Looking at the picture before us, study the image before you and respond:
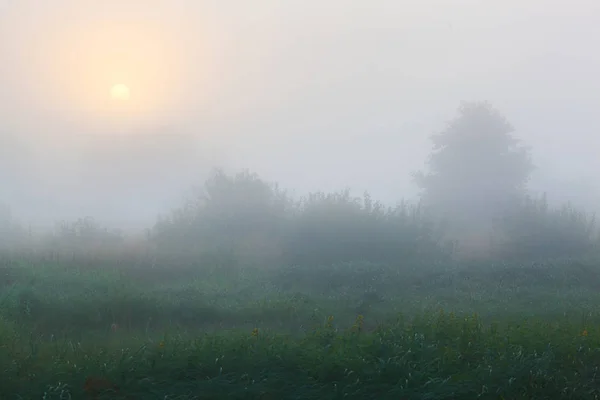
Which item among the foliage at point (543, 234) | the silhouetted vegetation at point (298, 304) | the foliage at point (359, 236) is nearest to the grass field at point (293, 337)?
the silhouetted vegetation at point (298, 304)

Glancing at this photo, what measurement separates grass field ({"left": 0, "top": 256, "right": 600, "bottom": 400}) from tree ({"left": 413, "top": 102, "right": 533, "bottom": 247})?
1672 cm

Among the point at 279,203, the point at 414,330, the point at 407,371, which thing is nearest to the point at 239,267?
the point at 279,203

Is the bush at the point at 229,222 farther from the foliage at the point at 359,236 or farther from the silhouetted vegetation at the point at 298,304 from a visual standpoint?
the foliage at the point at 359,236

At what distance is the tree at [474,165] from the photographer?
31.1 meters

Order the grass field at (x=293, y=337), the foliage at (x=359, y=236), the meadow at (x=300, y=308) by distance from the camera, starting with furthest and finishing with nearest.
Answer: the foliage at (x=359, y=236) → the meadow at (x=300, y=308) → the grass field at (x=293, y=337)

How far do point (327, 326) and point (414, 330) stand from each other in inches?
65.8

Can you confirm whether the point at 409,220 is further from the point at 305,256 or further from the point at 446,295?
the point at 446,295

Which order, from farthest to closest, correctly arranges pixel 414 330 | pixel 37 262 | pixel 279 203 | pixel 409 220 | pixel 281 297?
pixel 279 203 → pixel 409 220 → pixel 37 262 → pixel 281 297 → pixel 414 330

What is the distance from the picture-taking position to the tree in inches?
1226

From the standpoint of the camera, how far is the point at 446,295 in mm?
12844

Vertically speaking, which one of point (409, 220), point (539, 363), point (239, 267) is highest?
point (409, 220)

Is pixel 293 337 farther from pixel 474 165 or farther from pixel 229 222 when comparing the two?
pixel 474 165

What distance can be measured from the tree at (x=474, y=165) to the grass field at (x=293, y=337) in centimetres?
1672

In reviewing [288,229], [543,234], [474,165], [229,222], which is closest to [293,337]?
[288,229]
